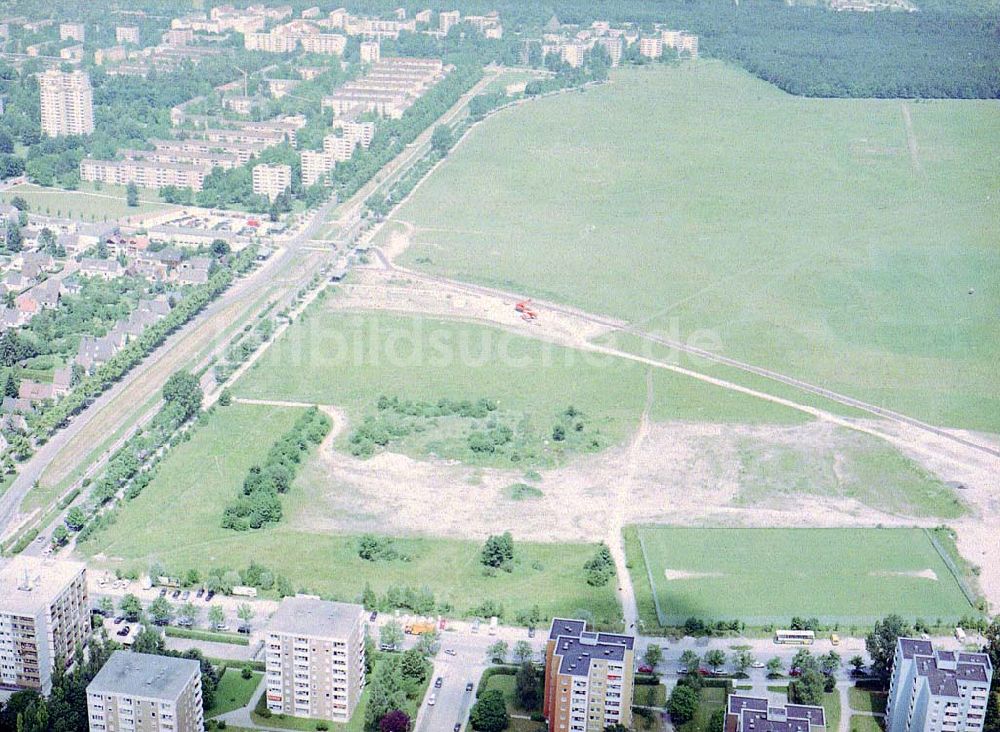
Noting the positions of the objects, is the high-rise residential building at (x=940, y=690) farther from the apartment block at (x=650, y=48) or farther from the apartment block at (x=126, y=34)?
the apartment block at (x=126, y=34)

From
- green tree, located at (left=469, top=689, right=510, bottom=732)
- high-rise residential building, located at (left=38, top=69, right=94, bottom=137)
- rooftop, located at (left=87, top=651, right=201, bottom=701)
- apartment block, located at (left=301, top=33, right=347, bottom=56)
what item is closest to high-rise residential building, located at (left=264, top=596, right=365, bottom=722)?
rooftop, located at (left=87, top=651, right=201, bottom=701)

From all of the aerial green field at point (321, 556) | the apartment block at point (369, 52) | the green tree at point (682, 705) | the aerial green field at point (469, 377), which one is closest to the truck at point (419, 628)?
the aerial green field at point (321, 556)

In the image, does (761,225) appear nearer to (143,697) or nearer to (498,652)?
(498,652)

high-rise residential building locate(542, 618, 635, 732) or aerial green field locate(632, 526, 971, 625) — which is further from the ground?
high-rise residential building locate(542, 618, 635, 732)

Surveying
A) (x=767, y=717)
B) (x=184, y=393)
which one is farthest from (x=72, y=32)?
(x=767, y=717)

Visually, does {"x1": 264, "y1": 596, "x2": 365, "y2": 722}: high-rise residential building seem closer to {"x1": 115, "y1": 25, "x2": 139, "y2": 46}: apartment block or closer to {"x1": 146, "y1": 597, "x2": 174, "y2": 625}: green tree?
{"x1": 146, "y1": 597, "x2": 174, "y2": 625}: green tree

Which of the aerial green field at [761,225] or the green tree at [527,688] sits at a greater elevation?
the aerial green field at [761,225]
